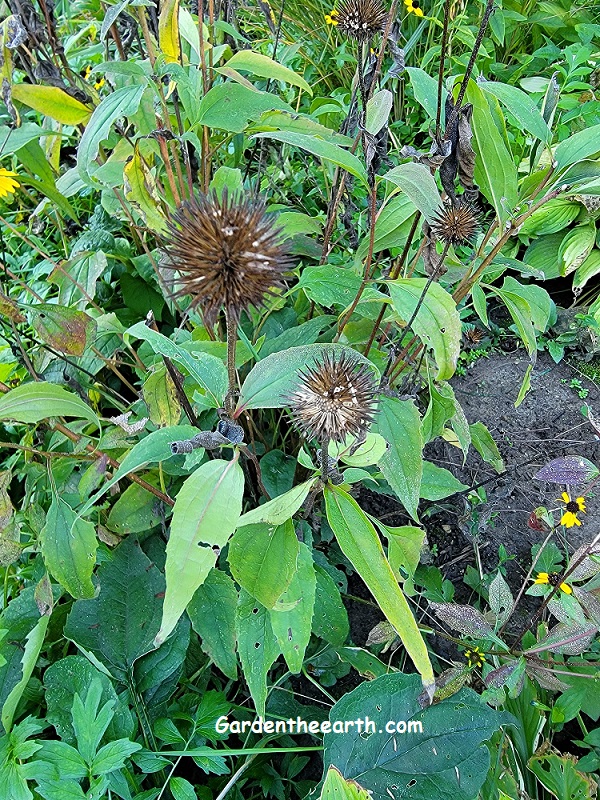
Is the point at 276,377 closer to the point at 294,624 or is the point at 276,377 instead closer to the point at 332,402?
the point at 332,402

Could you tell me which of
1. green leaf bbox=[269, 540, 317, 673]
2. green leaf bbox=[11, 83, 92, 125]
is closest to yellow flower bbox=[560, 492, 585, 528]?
green leaf bbox=[269, 540, 317, 673]

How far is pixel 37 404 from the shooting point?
0.80 metres

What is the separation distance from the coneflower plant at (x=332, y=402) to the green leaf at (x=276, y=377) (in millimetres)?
18

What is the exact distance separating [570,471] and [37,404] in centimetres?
78

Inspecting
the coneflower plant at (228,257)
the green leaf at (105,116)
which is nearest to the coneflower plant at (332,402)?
the coneflower plant at (228,257)

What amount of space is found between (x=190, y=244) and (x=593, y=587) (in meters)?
0.86

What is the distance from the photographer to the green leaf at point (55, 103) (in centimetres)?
101

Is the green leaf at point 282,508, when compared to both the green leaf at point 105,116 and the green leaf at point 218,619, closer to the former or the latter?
the green leaf at point 218,619

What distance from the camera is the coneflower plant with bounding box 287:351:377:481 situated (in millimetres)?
651

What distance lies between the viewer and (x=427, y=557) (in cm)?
125

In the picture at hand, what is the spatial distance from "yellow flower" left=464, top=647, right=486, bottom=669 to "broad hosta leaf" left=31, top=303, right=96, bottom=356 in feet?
2.71

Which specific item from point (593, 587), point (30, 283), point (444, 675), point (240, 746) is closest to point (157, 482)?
point (240, 746)

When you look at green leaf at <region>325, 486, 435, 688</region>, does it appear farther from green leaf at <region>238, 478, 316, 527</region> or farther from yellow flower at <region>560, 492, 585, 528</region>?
yellow flower at <region>560, 492, 585, 528</region>

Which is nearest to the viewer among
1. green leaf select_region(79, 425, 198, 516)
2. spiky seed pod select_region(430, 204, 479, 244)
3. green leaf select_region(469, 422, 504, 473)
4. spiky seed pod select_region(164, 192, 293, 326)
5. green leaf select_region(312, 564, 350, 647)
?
spiky seed pod select_region(164, 192, 293, 326)
